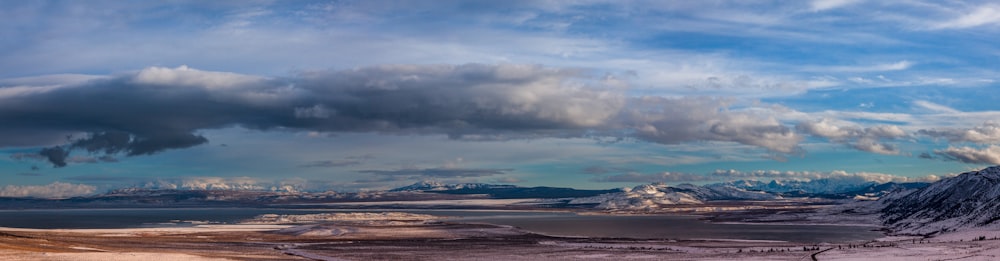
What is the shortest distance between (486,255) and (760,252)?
29230 millimetres

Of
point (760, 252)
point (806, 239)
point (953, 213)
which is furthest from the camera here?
point (953, 213)

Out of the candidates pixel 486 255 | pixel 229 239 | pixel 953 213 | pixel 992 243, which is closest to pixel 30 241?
pixel 229 239

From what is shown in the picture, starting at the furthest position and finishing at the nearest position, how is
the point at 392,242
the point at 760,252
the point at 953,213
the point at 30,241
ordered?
the point at 953,213 < the point at 392,242 < the point at 30,241 < the point at 760,252

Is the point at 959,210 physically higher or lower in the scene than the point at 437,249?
higher

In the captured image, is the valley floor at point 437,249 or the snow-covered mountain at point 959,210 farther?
the snow-covered mountain at point 959,210

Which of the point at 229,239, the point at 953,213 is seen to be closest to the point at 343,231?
the point at 229,239

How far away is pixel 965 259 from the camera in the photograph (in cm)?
7381

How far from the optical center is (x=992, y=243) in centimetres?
9075

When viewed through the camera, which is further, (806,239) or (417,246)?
(806,239)

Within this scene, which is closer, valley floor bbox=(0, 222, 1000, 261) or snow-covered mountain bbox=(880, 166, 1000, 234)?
valley floor bbox=(0, 222, 1000, 261)

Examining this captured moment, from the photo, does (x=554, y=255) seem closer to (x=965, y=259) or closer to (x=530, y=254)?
(x=530, y=254)

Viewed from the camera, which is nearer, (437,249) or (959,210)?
(437,249)

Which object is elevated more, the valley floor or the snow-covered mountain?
the snow-covered mountain

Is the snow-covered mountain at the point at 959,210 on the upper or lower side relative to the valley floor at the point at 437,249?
upper
